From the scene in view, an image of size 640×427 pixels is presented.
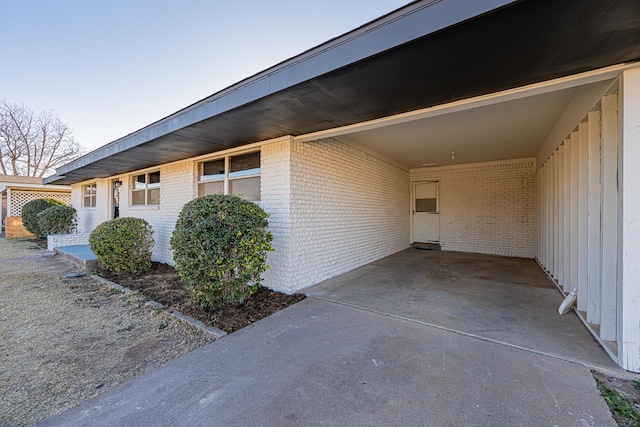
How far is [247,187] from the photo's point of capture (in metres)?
5.04

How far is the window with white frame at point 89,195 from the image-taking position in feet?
34.0

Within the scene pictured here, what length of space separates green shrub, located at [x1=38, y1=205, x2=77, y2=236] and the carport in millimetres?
11189

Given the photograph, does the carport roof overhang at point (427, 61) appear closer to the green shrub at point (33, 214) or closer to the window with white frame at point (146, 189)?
the window with white frame at point (146, 189)

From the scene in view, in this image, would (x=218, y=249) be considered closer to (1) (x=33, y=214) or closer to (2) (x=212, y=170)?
(2) (x=212, y=170)

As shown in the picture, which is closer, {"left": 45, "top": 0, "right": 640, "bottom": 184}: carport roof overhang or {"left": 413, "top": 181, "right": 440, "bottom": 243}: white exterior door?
{"left": 45, "top": 0, "right": 640, "bottom": 184}: carport roof overhang

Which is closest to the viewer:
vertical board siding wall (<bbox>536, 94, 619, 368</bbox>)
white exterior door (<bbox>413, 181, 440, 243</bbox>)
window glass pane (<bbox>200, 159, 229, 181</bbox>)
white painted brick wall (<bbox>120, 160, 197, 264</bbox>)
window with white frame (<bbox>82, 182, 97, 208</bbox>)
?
vertical board siding wall (<bbox>536, 94, 619, 368</bbox>)

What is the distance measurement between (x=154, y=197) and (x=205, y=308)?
508 cm

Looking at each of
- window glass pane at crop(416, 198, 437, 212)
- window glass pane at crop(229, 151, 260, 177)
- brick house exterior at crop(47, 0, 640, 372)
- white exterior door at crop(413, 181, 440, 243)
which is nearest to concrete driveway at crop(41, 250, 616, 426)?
brick house exterior at crop(47, 0, 640, 372)

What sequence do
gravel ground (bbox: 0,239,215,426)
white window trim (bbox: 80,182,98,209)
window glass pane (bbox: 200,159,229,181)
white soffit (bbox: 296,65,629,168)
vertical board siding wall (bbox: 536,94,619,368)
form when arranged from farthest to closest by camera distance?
white window trim (bbox: 80,182,98,209) < window glass pane (bbox: 200,159,229,181) < white soffit (bbox: 296,65,629,168) < vertical board siding wall (bbox: 536,94,619,368) < gravel ground (bbox: 0,239,215,426)

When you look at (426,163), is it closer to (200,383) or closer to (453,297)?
(453,297)

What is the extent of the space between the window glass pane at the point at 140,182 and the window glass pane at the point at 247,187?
4033 mm

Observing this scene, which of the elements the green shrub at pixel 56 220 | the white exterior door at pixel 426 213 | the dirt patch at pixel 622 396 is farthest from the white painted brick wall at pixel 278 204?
the green shrub at pixel 56 220

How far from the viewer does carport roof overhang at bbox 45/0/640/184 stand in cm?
168

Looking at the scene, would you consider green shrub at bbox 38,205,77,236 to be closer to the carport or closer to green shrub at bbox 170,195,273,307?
green shrub at bbox 170,195,273,307
